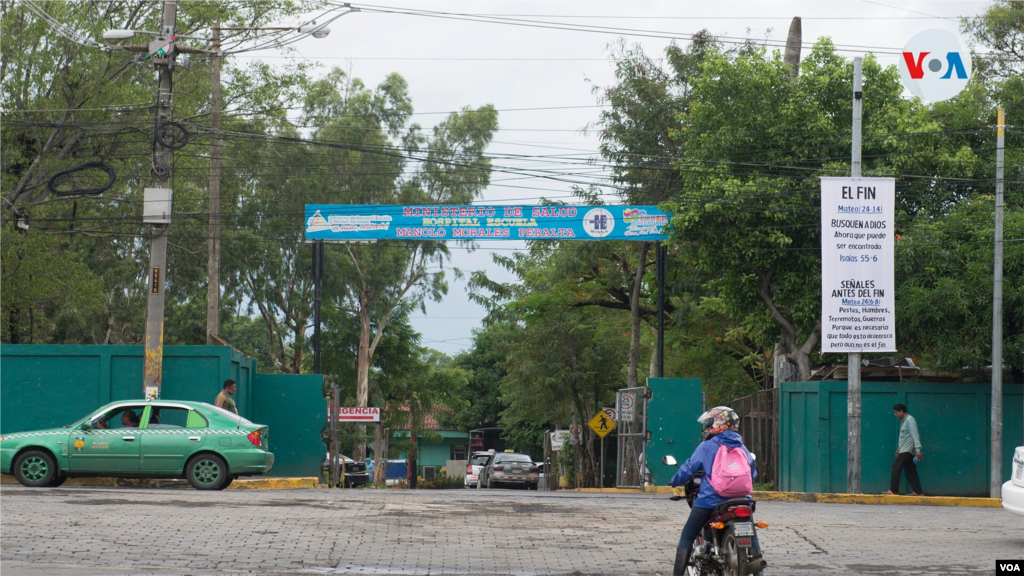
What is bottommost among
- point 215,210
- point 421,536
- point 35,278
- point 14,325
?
point 421,536

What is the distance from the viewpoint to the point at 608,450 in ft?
161

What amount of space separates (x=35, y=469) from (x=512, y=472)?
90.4 feet

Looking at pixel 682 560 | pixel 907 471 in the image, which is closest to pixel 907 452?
pixel 907 471

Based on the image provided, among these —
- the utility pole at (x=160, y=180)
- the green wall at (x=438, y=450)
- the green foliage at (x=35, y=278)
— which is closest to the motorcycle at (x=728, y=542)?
the utility pole at (x=160, y=180)

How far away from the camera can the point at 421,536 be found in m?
10.8

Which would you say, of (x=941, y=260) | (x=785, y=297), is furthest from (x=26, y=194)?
(x=941, y=260)

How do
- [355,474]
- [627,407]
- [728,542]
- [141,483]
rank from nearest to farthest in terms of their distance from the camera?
[728,542], [141,483], [627,407], [355,474]

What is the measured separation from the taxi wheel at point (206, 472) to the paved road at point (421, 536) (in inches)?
46.2

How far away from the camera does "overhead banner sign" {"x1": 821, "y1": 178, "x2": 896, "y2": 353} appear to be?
1862 cm

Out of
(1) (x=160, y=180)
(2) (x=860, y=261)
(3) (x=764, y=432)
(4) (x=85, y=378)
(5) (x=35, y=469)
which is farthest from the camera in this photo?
(3) (x=764, y=432)

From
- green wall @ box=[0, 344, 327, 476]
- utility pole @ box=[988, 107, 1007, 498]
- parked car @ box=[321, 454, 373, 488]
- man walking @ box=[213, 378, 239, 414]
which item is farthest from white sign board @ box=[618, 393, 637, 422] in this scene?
parked car @ box=[321, 454, 373, 488]

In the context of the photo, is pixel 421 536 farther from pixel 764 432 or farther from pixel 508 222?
pixel 508 222

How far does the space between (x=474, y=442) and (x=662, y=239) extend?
57141mm

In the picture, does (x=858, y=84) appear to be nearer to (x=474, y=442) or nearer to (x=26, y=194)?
(x=26, y=194)
